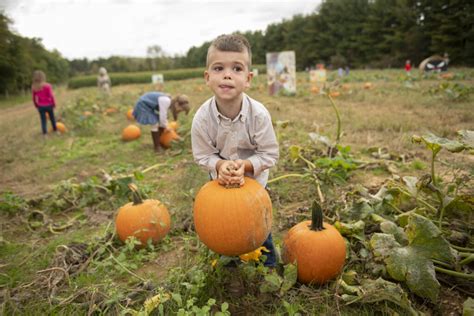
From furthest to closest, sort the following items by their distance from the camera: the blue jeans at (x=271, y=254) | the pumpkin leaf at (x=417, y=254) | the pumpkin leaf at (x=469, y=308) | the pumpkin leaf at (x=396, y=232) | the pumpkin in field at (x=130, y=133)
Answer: the pumpkin in field at (x=130, y=133) < the blue jeans at (x=271, y=254) < the pumpkin leaf at (x=396, y=232) < the pumpkin leaf at (x=417, y=254) < the pumpkin leaf at (x=469, y=308)

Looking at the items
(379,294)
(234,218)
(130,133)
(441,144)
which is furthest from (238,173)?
(130,133)

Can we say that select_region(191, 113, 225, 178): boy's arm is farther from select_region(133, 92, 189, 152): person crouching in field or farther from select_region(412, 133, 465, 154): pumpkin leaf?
select_region(133, 92, 189, 152): person crouching in field

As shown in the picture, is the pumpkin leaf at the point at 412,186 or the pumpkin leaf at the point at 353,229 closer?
the pumpkin leaf at the point at 353,229

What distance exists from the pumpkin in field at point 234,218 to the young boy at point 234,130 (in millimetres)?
78

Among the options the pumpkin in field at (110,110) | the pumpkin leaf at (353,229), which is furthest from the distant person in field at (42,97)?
the pumpkin leaf at (353,229)

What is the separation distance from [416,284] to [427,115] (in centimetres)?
535

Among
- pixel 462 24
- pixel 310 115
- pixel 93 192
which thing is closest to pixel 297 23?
pixel 462 24

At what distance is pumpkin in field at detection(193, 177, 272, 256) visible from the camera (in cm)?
170

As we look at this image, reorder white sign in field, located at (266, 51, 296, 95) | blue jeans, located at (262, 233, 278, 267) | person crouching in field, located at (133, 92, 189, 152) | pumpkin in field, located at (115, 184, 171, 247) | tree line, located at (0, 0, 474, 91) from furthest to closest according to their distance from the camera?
1. tree line, located at (0, 0, 474, 91)
2. white sign in field, located at (266, 51, 296, 95)
3. person crouching in field, located at (133, 92, 189, 152)
4. pumpkin in field, located at (115, 184, 171, 247)
5. blue jeans, located at (262, 233, 278, 267)

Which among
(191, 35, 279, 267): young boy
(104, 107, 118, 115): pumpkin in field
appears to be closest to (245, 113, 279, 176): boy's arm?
(191, 35, 279, 267): young boy

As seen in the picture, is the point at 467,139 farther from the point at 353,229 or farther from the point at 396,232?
the point at 353,229

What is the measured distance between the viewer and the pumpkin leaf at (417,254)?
167 centimetres

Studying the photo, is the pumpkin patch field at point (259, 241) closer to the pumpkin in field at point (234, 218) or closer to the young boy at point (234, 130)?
the pumpkin in field at point (234, 218)

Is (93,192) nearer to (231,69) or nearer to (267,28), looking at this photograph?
(231,69)
